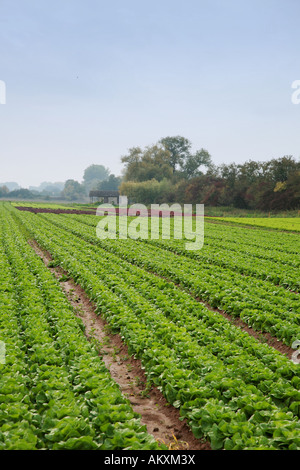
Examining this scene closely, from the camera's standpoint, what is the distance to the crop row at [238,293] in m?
8.68

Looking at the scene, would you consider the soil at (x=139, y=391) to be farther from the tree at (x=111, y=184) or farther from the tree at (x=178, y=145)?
the tree at (x=111, y=184)

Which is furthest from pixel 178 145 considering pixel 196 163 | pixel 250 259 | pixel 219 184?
pixel 250 259

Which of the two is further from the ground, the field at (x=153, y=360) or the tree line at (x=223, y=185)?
the tree line at (x=223, y=185)

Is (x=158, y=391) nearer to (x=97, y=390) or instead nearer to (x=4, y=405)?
(x=97, y=390)

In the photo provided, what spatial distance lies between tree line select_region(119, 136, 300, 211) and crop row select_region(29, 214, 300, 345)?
41893 millimetres

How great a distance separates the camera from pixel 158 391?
6.44 meters

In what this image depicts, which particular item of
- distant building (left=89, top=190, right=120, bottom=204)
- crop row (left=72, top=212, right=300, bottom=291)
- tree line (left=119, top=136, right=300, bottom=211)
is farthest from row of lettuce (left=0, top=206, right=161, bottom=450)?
distant building (left=89, top=190, right=120, bottom=204)

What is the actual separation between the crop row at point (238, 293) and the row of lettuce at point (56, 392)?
414 centimetres

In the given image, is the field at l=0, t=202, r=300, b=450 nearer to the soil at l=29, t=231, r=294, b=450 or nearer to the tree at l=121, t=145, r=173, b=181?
the soil at l=29, t=231, r=294, b=450

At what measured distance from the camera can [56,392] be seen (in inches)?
207

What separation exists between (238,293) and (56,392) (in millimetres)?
6688

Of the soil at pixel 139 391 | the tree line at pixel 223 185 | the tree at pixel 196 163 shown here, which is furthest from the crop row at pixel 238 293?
the tree at pixel 196 163

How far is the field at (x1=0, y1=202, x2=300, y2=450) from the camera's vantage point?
4.62 meters
